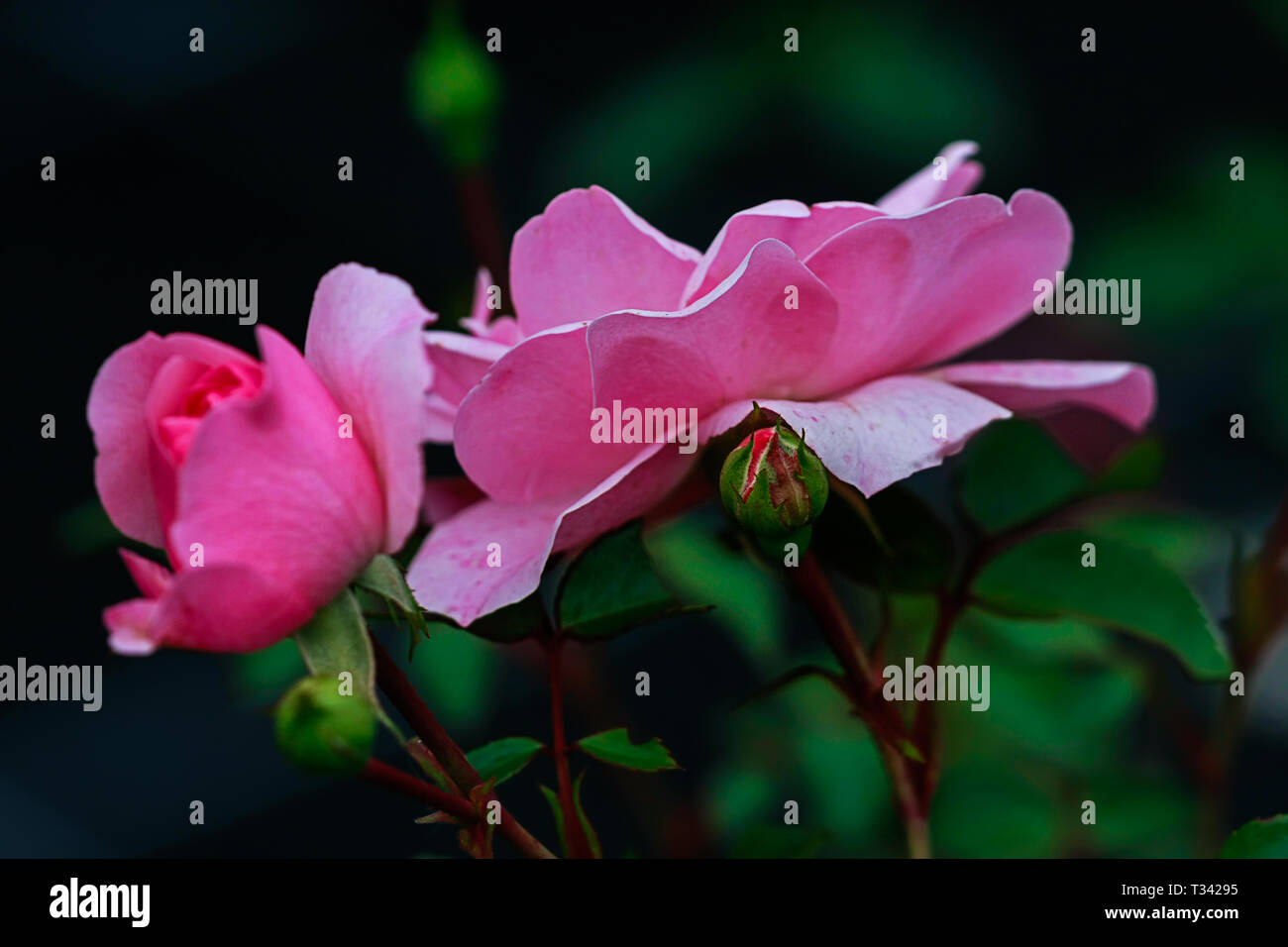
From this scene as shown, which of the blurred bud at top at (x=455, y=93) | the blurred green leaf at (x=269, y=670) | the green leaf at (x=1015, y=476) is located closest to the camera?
the green leaf at (x=1015, y=476)

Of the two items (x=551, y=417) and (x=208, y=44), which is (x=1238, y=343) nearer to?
(x=208, y=44)

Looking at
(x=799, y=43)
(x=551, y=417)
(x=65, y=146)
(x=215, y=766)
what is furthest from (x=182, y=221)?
(x=551, y=417)

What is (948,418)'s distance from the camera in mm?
351

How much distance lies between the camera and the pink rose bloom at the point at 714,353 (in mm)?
340

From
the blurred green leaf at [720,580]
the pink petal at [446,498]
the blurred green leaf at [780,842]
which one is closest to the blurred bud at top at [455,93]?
the blurred green leaf at [720,580]

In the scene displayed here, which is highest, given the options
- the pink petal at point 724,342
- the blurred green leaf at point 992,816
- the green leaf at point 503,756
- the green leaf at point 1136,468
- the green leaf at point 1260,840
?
the pink petal at point 724,342

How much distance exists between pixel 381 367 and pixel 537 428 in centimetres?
5

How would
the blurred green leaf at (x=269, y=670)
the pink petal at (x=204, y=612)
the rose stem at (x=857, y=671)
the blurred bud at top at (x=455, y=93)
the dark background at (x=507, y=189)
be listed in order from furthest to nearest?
the dark background at (x=507, y=189)
the blurred bud at top at (x=455, y=93)
the blurred green leaf at (x=269, y=670)
the rose stem at (x=857, y=671)
the pink petal at (x=204, y=612)

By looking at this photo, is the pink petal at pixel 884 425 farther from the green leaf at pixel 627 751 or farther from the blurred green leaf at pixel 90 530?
the blurred green leaf at pixel 90 530

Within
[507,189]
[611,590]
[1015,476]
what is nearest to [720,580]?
[1015,476]

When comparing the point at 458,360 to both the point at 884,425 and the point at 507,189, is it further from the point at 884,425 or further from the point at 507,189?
the point at 507,189

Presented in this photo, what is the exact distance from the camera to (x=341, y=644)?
0.34 m

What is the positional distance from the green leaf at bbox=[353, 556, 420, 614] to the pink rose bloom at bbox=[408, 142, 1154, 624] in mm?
18

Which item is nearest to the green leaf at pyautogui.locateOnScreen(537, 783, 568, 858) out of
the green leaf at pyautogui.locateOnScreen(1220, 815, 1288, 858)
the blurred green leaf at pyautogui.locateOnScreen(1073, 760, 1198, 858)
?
the green leaf at pyautogui.locateOnScreen(1220, 815, 1288, 858)
